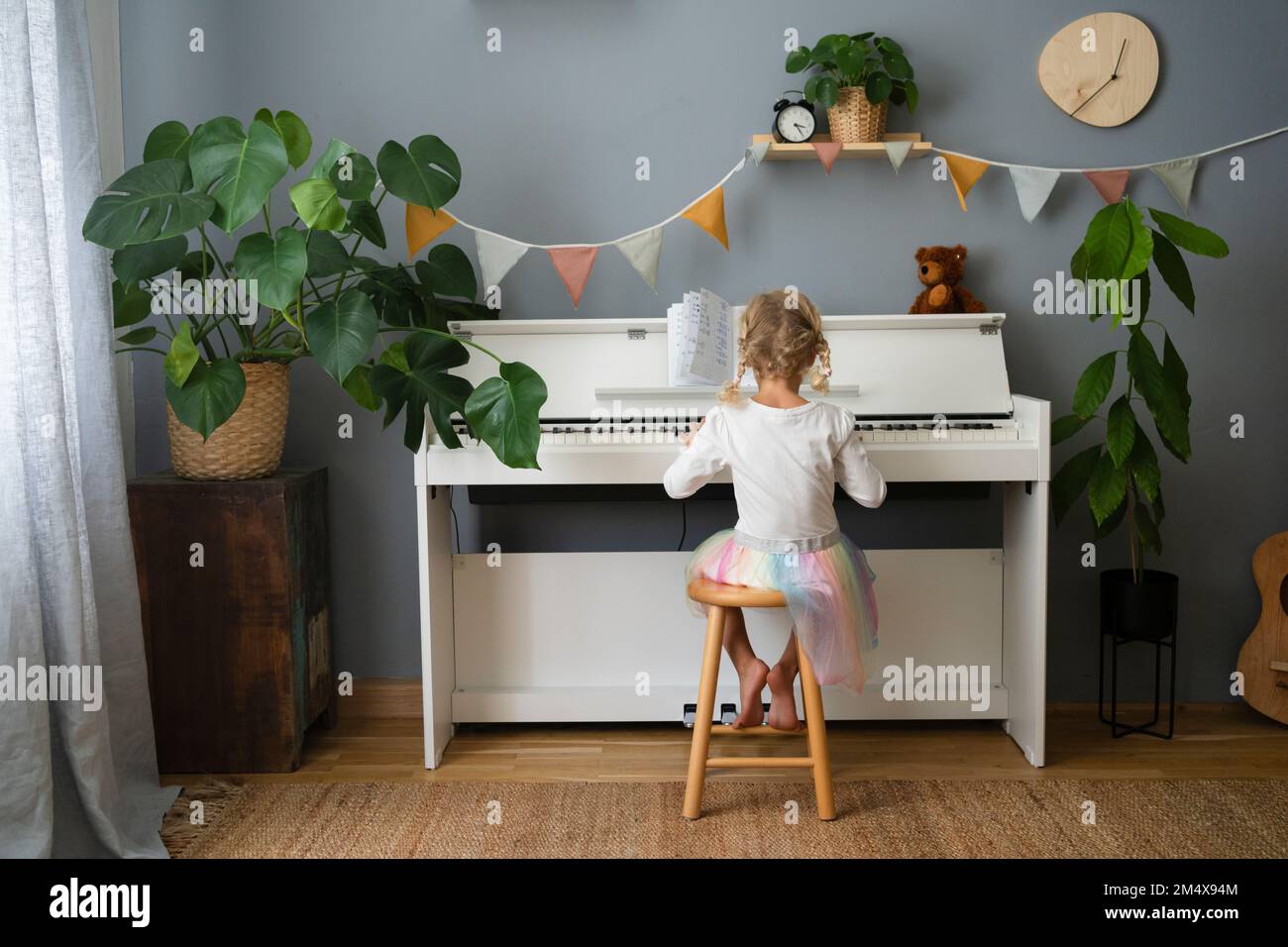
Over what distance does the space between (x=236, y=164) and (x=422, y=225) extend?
25.3 inches

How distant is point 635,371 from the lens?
2.59 m

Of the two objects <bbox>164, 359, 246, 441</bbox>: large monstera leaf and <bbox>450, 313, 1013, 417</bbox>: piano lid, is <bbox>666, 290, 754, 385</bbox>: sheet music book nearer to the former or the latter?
<bbox>450, 313, 1013, 417</bbox>: piano lid

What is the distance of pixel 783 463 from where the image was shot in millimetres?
2090

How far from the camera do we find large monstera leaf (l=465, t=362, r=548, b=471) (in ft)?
6.86

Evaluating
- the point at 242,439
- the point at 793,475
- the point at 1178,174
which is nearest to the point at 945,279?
the point at 1178,174

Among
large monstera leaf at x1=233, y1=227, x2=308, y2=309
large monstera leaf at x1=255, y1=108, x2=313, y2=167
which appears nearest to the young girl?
large monstera leaf at x1=233, y1=227, x2=308, y2=309

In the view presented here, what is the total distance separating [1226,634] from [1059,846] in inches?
44.8

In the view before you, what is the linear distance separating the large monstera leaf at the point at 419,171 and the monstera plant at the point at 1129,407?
144cm

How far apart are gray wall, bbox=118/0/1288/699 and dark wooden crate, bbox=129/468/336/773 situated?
1.53 ft

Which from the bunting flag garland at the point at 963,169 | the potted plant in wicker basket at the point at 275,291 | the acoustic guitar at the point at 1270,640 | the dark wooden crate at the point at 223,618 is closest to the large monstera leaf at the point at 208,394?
the potted plant in wicker basket at the point at 275,291

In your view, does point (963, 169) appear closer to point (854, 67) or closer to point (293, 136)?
point (854, 67)

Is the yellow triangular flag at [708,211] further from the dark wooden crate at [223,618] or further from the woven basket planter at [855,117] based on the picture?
the dark wooden crate at [223,618]
